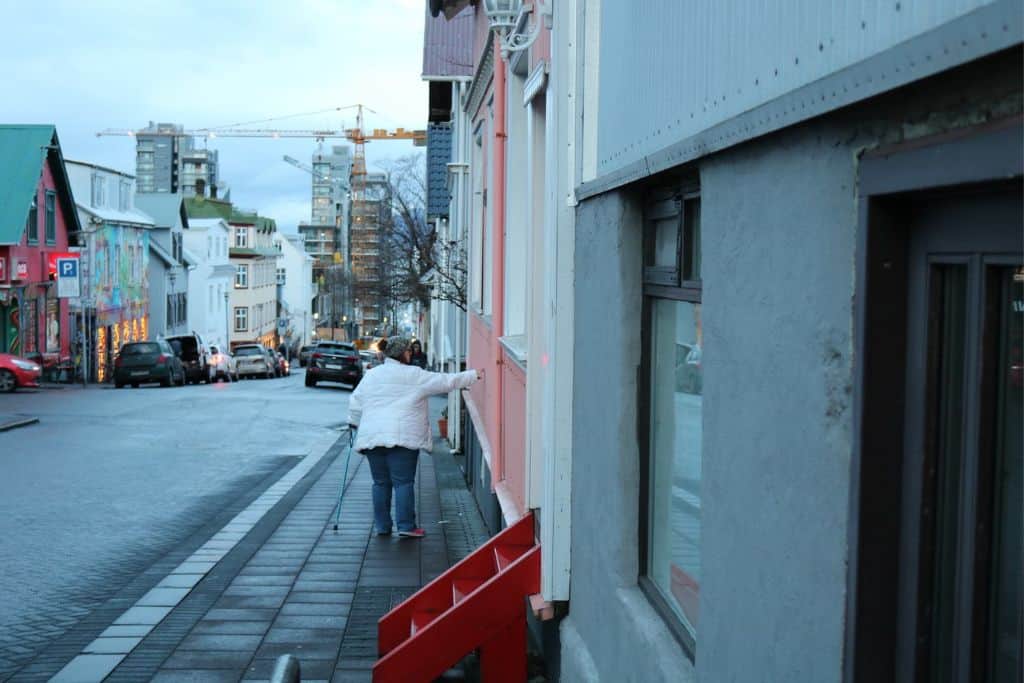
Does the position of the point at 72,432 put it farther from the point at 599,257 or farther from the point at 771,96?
the point at 771,96

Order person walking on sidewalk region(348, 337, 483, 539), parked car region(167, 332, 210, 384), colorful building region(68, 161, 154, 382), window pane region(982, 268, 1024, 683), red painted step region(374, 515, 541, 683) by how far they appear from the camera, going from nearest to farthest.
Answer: window pane region(982, 268, 1024, 683) → red painted step region(374, 515, 541, 683) → person walking on sidewalk region(348, 337, 483, 539) → parked car region(167, 332, 210, 384) → colorful building region(68, 161, 154, 382)

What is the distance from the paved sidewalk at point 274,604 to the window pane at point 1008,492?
472 cm

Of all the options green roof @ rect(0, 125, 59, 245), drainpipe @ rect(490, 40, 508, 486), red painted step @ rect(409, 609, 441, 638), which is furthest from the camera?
green roof @ rect(0, 125, 59, 245)

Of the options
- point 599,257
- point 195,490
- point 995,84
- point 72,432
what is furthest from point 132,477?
point 995,84

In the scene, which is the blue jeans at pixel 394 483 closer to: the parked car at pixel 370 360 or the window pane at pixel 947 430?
the window pane at pixel 947 430

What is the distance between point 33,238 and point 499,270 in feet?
121

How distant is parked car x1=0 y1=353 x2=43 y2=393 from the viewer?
33.9m

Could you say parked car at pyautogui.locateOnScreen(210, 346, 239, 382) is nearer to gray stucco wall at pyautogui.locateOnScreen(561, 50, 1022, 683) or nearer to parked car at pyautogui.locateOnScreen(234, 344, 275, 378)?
parked car at pyautogui.locateOnScreen(234, 344, 275, 378)

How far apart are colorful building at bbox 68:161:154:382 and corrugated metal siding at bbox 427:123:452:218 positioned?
2134 cm

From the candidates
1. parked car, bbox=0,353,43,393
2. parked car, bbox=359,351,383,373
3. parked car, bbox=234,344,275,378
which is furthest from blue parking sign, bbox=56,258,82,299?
parked car, bbox=234,344,275,378

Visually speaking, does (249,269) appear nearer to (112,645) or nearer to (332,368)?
(332,368)

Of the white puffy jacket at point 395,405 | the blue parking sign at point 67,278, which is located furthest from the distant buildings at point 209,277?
the white puffy jacket at point 395,405

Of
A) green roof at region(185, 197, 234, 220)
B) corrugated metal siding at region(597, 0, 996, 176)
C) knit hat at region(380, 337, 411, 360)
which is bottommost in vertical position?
knit hat at region(380, 337, 411, 360)

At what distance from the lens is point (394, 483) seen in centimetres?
1020
